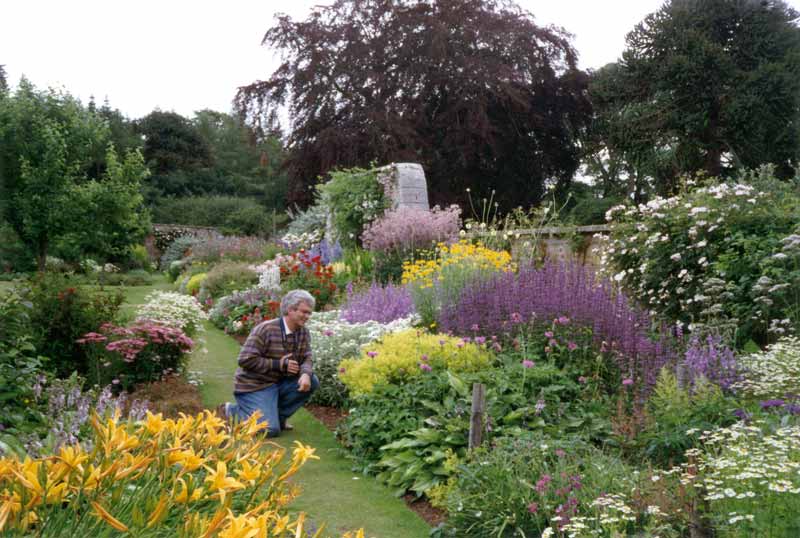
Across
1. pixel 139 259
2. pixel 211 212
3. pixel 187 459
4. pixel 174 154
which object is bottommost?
pixel 139 259

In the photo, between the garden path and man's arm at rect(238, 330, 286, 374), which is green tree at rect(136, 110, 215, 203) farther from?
man's arm at rect(238, 330, 286, 374)

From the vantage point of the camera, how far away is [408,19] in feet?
60.1

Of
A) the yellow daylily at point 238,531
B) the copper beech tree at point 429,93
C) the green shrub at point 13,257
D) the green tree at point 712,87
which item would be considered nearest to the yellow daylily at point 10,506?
the yellow daylily at point 238,531

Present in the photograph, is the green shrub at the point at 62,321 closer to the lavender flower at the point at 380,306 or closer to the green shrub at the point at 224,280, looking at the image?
the lavender flower at the point at 380,306

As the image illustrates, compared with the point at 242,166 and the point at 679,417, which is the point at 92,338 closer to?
the point at 679,417

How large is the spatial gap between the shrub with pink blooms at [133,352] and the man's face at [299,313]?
157cm

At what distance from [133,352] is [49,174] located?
788 cm

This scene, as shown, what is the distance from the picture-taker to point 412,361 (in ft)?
16.8

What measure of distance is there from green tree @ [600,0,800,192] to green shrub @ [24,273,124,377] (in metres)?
14.3

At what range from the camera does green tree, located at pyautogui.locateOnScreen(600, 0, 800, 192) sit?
16.5m

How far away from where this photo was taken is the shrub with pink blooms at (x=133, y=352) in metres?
6.02

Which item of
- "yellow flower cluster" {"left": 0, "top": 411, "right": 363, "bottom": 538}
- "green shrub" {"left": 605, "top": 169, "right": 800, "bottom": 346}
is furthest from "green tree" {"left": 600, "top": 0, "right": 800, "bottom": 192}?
"yellow flower cluster" {"left": 0, "top": 411, "right": 363, "bottom": 538}

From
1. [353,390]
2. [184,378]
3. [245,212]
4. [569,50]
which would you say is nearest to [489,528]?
[353,390]

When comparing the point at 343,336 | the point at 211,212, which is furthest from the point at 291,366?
the point at 211,212
